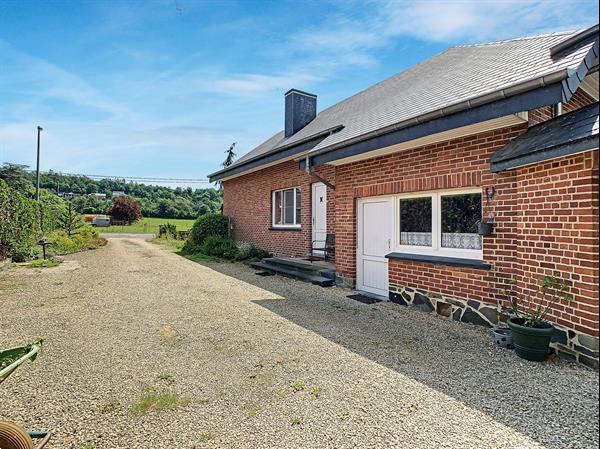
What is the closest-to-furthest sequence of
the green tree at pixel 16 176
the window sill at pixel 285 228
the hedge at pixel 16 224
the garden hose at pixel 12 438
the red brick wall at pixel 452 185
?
the garden hose at pixel 12 438 < the red brick wall at pixel 452 185 < the window sill at pixel 285 228 < the hedge at pixel 16 224 < the green tree at pixel 16 176

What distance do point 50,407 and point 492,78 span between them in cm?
635

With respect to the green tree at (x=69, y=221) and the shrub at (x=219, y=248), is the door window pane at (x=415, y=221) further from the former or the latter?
the green tree at (x=69, y=221)

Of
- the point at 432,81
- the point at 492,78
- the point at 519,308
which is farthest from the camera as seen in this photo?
the point at 432,81

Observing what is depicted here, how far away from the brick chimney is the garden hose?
1202 cm

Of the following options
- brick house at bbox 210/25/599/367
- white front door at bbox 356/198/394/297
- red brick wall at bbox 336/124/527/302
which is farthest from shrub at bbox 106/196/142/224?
white front door at bbox 356/198/394/297

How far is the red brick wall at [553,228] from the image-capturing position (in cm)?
335

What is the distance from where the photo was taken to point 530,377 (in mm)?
3434

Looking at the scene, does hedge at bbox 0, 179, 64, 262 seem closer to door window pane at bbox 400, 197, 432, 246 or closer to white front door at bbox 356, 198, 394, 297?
white front door at bbox 356, 198, 394, 297

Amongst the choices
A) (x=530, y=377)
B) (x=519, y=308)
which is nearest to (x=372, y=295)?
(x=519, y=308)

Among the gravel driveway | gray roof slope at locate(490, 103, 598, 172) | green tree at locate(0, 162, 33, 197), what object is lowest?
the gravel driveway

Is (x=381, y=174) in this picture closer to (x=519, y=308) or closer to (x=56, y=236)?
(x=519, y=308)

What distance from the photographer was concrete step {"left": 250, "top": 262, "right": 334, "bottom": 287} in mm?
8188

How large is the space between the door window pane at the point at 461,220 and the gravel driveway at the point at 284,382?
1262mm

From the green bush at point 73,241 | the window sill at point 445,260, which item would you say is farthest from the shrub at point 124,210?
the window sill at point 445,260
